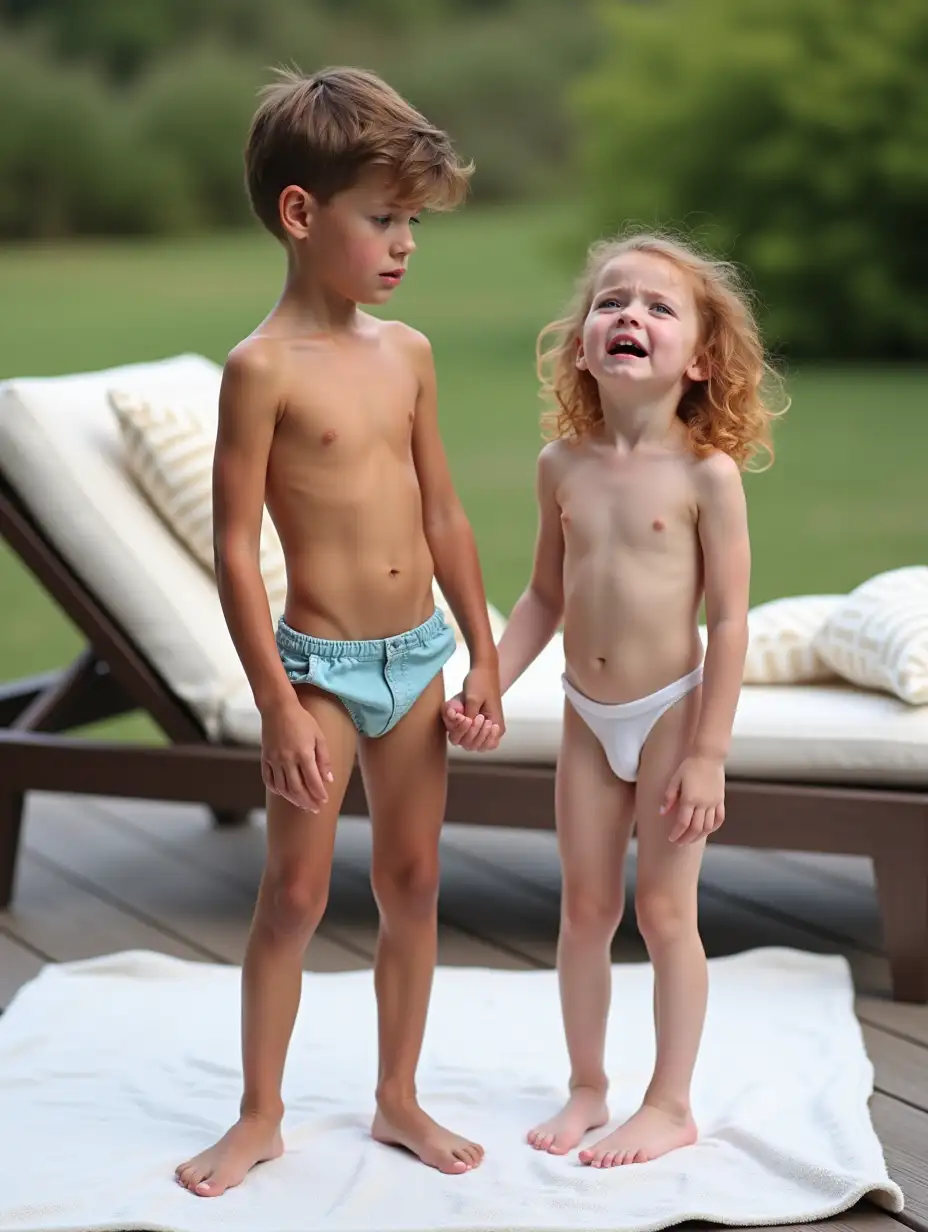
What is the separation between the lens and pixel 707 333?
2.23 metres

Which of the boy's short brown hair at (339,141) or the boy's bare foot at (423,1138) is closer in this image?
the boy's short brown hair at (339,141)

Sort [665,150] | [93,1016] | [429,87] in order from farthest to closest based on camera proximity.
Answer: [429,87], [665,150], [93,1016]

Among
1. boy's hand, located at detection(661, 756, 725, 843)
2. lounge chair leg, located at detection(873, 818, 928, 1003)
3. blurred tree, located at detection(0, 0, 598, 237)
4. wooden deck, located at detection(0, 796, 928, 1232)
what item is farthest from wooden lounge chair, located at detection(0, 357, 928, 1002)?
blurred tree, located at detection(0, 0, 598, 237)

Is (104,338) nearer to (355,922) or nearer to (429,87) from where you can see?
(429,87)

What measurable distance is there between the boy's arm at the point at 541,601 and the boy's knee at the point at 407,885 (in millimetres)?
246

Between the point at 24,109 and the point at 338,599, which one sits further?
the point at 24,109

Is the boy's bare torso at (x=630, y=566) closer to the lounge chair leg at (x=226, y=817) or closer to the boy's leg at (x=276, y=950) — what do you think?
the boy's leg at (x=276, y=950)

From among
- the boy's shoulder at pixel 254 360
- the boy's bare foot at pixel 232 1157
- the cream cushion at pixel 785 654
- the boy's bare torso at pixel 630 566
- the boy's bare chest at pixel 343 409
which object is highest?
the boy's shoulder at pixel 254 360

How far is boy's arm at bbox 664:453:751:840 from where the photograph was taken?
2166mm

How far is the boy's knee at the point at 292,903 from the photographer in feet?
7.12

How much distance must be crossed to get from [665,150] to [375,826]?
9770 mm

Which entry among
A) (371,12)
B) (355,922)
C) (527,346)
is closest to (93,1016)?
(355,922)

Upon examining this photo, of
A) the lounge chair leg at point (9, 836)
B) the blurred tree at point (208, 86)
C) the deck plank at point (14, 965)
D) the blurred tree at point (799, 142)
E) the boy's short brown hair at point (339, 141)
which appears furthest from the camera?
the blurred tree at point (208, 86)

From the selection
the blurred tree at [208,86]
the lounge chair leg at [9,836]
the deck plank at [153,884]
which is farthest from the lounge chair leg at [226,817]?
the blurred tree at [208,86]
